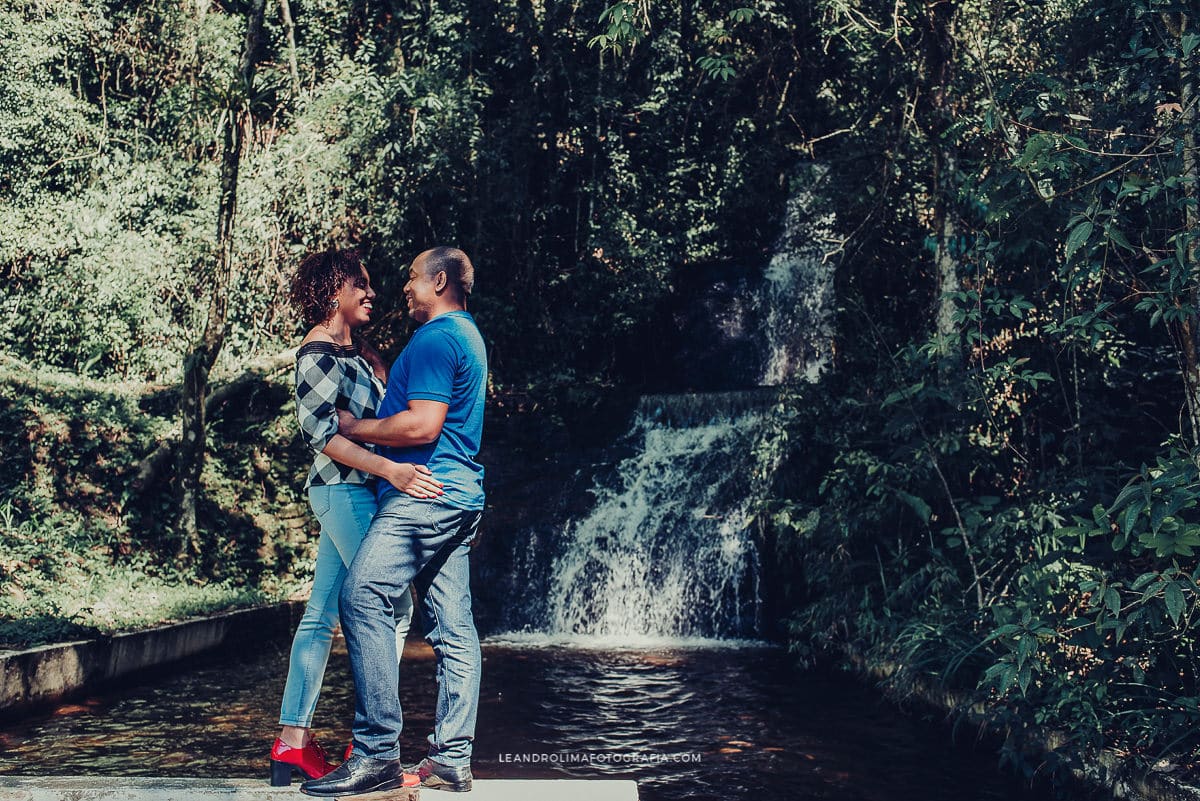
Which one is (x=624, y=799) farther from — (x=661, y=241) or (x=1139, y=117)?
(x=661, y=241)

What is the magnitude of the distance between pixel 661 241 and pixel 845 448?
24.8 ft

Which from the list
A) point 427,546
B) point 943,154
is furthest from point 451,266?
point 943,154

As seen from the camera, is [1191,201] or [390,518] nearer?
[390,518]

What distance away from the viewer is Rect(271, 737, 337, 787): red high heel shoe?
3574mm

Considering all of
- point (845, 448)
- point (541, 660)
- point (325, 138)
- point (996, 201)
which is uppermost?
point (325, 138)

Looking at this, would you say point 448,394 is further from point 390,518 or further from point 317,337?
point 317,337

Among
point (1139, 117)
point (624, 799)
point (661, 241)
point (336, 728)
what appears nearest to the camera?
point (624, 799)

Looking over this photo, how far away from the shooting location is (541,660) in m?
10.2

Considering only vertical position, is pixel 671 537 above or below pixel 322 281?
below

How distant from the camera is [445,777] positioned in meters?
3.58

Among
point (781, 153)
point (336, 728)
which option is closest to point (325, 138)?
point (781, 153)

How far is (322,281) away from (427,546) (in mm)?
1128

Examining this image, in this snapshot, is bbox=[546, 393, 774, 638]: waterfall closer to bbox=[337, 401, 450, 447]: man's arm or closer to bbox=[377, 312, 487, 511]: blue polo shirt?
bbox=[377, 312, 487, 511]: blue polo shirt

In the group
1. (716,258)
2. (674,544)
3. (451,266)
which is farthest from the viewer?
(716,258)
